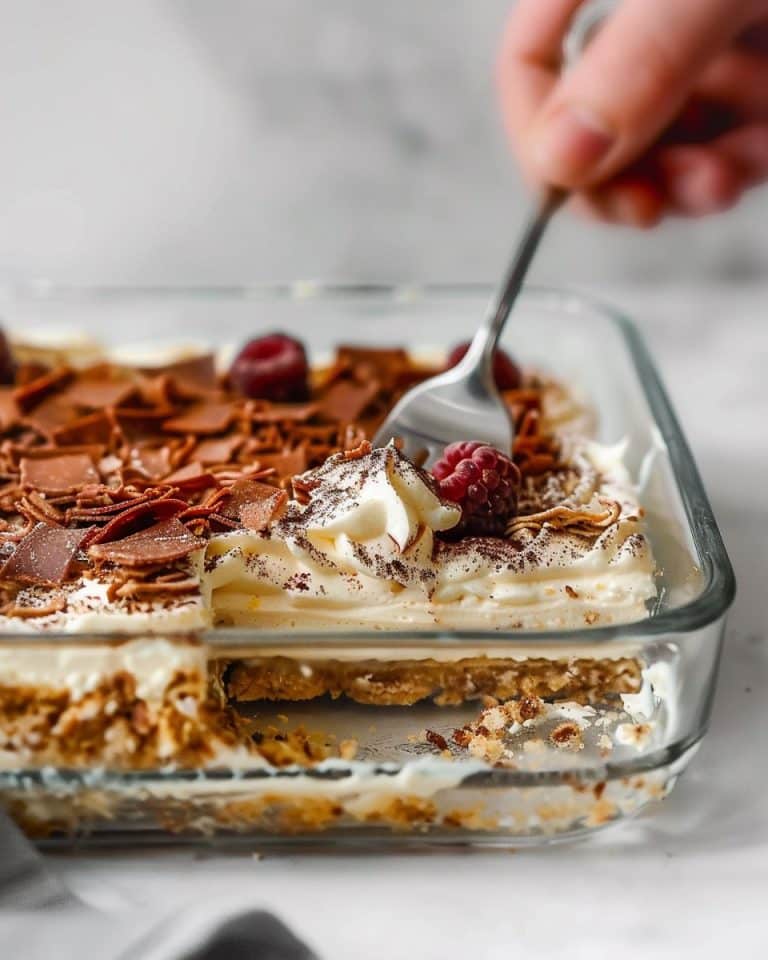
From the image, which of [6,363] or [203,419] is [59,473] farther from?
[6,363]

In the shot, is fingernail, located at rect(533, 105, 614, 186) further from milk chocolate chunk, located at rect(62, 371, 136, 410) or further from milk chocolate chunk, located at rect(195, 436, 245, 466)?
milk chocolate chunk, located at rect(62, 371, 136, 410)

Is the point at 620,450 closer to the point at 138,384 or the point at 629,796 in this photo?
the point at 629,796

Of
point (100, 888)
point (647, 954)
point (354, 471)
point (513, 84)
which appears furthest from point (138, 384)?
point (647, 954)

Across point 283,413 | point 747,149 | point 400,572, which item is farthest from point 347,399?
point 747,149

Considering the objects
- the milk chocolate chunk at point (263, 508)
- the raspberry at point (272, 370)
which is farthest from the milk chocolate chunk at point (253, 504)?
the raspberry at point (272, 370)

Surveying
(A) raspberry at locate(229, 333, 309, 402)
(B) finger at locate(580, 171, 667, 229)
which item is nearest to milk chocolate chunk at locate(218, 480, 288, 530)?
(A) raspberry at locate(229, 333, 309, 402)

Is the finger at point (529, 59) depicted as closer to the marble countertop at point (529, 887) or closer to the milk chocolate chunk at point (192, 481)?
the milk chocolate chunk at point (192, 481)
